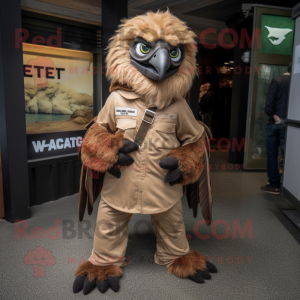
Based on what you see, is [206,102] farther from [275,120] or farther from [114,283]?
[114,283]

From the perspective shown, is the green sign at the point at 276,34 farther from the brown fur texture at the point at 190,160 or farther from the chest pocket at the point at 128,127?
the chest pocket at the point at 128,127

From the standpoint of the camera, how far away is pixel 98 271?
1790 mm

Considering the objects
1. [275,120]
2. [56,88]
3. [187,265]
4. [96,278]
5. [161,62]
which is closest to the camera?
[161,62]

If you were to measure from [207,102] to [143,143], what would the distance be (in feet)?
18.4

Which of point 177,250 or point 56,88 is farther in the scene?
point 56,88

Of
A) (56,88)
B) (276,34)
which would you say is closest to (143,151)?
(56,88)

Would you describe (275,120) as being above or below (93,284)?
above

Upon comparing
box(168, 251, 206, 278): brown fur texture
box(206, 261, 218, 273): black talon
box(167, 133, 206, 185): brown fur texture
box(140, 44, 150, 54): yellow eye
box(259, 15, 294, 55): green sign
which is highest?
box(259, 15, 294, 55): green sign

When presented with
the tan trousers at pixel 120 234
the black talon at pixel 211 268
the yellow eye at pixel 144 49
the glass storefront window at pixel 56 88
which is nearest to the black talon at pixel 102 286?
the tan trousers at pixel 120 234

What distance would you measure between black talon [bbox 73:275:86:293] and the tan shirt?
47 centimetres

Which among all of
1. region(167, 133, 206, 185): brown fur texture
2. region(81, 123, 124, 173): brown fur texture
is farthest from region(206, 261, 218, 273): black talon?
region(81, 123, 124, 173): brown fur texture

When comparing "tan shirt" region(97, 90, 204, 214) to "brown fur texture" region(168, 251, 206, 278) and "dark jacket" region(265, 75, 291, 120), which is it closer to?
"brown fur texture" region(168, 251, 206, 278)

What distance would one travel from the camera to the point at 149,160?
5.57 ft

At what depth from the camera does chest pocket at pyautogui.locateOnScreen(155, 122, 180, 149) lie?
5.53 feet
